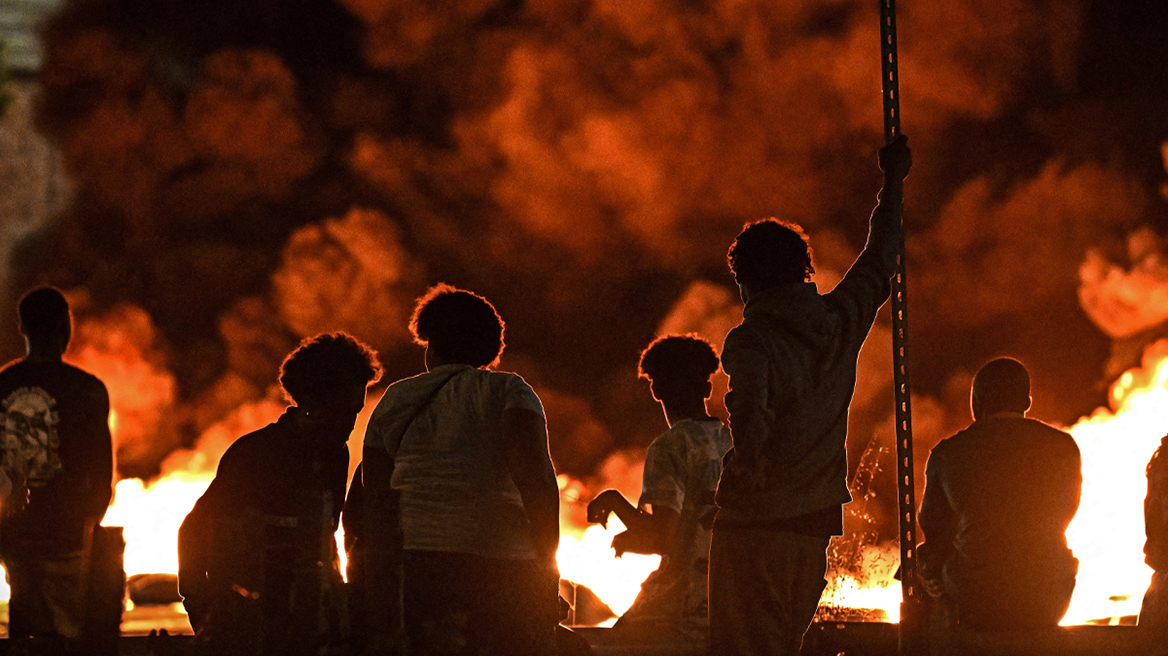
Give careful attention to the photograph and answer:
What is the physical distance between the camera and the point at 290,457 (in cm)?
327

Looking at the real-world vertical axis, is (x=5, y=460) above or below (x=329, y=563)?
above

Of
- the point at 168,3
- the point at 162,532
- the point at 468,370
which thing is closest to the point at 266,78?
the point at 168,3

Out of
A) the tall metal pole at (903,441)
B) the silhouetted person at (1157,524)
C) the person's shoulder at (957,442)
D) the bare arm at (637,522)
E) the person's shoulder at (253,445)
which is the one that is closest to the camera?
the tall metal pole at (903,441)

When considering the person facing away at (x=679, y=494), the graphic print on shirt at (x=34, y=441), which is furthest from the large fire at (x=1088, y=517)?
the graphic print on shirt at (x=34, y=441)

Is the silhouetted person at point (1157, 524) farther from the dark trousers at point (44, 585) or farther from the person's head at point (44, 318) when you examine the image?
the person's head at point (44, 318)

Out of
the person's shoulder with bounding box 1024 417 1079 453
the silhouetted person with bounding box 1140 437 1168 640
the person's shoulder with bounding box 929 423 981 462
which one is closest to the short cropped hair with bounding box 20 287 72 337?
the person's shoulder with bounding box 929 423 981 462

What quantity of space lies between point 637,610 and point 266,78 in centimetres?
1068

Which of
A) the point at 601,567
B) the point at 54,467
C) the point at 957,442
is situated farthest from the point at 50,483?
the point at 601,567

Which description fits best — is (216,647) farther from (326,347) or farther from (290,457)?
(326,347)

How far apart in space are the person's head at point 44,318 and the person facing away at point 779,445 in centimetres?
247

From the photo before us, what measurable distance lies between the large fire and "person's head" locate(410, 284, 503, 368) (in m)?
6.91

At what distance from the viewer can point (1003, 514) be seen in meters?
3.96

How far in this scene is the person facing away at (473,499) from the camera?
10.9ft

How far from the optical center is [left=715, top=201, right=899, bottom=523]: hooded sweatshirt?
2.95 meters
